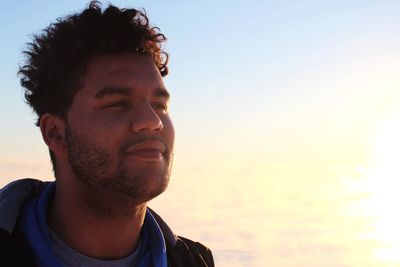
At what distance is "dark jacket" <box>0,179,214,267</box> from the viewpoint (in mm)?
4871

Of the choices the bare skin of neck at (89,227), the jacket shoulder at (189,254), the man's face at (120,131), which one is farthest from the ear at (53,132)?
the jacket shoulder at (189,254)

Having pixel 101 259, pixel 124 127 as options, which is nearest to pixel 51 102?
pixel 124 127

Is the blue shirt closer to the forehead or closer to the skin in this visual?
the skin

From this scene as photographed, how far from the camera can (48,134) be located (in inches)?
223

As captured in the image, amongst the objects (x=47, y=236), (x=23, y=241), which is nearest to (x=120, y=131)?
(x=47, y=236)

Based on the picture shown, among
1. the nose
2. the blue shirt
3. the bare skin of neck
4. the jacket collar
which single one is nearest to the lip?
A: the nose

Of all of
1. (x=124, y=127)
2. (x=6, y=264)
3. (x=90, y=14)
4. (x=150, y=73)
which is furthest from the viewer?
(x=90, y=14)

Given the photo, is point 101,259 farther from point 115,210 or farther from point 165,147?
point 165,147

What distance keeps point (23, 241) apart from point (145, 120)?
1360 millimetres

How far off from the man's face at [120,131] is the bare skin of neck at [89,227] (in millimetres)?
230

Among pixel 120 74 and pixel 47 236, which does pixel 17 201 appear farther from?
pixel 120 74

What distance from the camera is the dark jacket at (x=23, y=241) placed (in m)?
4.87

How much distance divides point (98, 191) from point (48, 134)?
2.61 ft

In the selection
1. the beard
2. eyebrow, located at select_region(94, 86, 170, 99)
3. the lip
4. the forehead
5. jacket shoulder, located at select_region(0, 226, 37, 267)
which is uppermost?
the forehead
